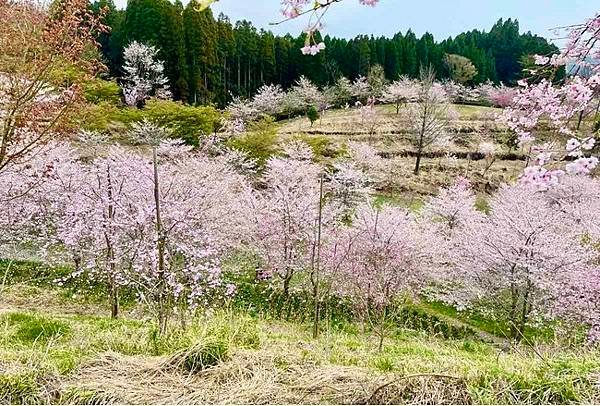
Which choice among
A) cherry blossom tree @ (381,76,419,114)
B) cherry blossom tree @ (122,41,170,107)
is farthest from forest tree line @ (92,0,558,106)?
cherry blossom tree @ (381,76,419,114)

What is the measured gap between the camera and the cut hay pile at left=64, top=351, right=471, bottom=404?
2295 mm

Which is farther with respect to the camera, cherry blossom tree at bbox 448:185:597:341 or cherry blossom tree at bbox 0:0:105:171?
cherry blossom tree at bbox 448:185:597:341

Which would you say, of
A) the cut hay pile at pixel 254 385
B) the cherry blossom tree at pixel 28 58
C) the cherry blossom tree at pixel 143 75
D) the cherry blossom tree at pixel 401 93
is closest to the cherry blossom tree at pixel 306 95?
the cherry blossom tree at pixel 401 93

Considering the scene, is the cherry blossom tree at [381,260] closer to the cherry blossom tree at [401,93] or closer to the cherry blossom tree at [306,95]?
the cherry blossom tree at [306,95]

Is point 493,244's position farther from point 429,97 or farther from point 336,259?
point 429,97

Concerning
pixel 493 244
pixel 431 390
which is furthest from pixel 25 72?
pixel 493 244

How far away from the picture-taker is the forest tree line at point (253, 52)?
111ft

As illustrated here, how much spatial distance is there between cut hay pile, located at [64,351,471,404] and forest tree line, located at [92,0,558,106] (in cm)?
2029

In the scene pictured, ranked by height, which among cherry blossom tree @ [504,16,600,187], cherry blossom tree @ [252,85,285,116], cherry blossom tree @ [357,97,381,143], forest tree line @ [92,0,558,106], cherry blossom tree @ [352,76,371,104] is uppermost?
forest tree line @ [92,0,558,106]

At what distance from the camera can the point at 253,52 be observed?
140 ft

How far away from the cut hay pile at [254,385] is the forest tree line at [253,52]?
20286 mm

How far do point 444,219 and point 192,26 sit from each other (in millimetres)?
21875

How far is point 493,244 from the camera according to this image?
13023 millimetres

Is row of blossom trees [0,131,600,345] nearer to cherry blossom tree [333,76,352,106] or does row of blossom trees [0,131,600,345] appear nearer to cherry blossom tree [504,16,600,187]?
cherry blossom tree [504,16,600,187]
